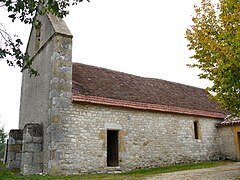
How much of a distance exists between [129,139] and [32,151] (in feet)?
15.0

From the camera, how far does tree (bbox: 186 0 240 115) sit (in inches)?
323

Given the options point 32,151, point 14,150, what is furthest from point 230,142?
point 14,150

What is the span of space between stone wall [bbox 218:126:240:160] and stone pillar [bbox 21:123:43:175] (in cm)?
1175

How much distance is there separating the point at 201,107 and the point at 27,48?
11993 millimetres

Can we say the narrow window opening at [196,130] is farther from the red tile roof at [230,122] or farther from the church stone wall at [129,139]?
the red tile roof at [230,122]

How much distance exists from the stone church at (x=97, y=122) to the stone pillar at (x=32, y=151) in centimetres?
4

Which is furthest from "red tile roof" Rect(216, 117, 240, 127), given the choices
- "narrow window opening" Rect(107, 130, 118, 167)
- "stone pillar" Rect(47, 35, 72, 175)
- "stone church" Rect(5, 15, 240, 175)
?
"stone pillar" Rect(47, 35, 72, 175)

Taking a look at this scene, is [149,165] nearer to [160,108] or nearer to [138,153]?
[138,153]

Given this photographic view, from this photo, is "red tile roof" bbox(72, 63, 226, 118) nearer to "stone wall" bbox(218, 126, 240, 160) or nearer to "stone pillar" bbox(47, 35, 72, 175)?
"stone pillar" bbox(47, 35, 72, 175)

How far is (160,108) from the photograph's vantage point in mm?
14805

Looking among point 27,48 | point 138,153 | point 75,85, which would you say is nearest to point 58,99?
point 75,85

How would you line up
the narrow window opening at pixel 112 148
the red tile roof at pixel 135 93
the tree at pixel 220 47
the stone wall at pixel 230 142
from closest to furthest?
the tree at pixel 220 47 → the red tile roof at pixel 135 93 → the narrow window opening at pixel 112 148 → the stone wall at pixel 230 142

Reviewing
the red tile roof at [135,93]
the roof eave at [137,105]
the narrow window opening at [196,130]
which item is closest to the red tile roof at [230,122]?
the roof eave at [137,105]

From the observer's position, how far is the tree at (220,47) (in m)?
8.20
